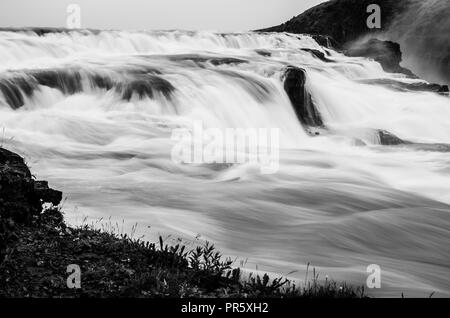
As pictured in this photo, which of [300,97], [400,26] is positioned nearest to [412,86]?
[300,97]

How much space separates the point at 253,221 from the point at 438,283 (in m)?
2.74

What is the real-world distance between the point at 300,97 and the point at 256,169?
24.9 ft

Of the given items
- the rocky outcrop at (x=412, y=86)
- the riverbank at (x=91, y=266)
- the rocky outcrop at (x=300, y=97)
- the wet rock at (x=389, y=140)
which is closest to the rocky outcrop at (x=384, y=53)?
the rocky outcrop at (x=412, y=86)

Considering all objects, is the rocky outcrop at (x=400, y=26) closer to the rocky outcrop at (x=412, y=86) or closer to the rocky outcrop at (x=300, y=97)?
the rocky outcrop at (x=412, y=86)

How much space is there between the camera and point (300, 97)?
1781cm

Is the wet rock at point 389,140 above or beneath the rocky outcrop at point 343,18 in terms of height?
beneath

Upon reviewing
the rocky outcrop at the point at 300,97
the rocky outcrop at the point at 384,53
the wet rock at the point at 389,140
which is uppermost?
the rocky outcrop at the point at 384,53

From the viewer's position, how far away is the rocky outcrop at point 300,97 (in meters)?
17.6

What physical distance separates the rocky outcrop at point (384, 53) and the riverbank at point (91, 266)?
3429 centimetres

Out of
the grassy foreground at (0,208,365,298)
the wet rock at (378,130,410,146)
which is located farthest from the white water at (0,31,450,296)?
the grassy foreground at (0,208,365,298)

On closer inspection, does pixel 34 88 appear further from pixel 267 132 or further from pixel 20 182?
pixel 20 182

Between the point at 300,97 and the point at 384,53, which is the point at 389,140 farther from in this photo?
the point at 384,53

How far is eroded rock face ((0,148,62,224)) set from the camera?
4711mm
